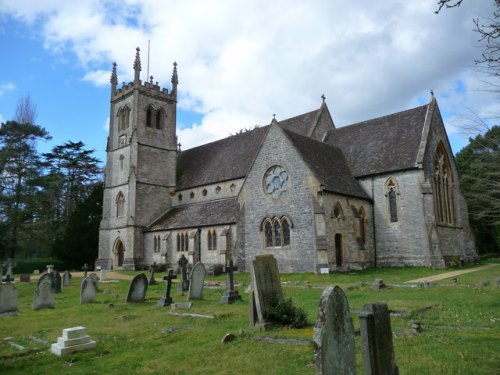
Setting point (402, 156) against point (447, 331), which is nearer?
point (447, 331)

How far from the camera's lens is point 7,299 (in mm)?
13758

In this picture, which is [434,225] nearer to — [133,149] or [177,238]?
[177,238]

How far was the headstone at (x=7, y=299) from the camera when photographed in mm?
13680

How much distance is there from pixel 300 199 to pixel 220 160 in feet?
49.0

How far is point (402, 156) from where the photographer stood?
27.2 meters

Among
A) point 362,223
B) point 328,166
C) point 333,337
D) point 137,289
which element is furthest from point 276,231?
point 333,337

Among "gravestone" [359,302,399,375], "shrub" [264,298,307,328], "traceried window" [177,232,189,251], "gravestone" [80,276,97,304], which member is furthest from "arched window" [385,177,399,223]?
"gravestone" [359,302,399,375]

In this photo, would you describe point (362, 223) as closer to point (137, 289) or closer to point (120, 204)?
point (137, 289)

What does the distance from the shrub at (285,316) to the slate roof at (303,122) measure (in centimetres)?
2414

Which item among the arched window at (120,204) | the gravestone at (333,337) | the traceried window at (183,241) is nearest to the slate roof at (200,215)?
the traceried window at (183,241)

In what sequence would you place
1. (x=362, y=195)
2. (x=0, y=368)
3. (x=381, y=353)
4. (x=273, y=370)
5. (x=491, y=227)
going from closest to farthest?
(x=381, y=353) → (x=273, y=370) → (x=0, y=368) → (x=362, y=195) → (x=491, y=227)

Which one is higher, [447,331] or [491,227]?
[491,227]

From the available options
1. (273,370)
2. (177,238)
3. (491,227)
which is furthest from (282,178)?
(491,227)

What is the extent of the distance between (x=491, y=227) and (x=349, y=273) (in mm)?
32605
